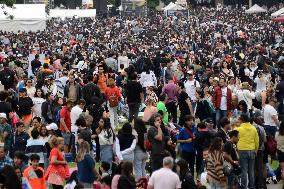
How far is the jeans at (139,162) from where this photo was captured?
733 inches

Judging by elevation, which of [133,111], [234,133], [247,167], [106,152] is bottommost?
[133,111]

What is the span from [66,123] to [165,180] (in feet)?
20.6

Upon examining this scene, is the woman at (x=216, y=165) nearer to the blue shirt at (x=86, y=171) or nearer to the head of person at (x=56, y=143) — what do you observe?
the blue shirt at (x=86, y=171)

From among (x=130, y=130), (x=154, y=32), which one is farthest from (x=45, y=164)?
(x=154, y=32)

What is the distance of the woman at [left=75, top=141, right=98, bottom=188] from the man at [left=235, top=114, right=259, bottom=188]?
2.85 meters

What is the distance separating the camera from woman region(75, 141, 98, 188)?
1692 cm

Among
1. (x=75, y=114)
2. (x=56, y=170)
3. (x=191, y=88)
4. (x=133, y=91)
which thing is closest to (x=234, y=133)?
(x=56, y=170)

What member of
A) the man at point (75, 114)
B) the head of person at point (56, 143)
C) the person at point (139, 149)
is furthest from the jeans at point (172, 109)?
the head of person at point (56, 143)

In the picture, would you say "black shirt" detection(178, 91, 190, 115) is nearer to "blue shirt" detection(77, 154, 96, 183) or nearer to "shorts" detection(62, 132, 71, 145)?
"shorts" detection(62, 132, 71, 145)

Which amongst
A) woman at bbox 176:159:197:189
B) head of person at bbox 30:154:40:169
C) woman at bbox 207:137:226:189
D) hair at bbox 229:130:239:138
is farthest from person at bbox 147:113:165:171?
head of person at bbox 30:154:40:169

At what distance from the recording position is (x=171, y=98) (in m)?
25.5

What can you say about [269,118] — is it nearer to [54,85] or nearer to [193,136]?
[193,136]

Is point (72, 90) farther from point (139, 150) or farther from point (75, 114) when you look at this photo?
point (139, 150)

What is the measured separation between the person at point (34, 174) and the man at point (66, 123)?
4661mm
